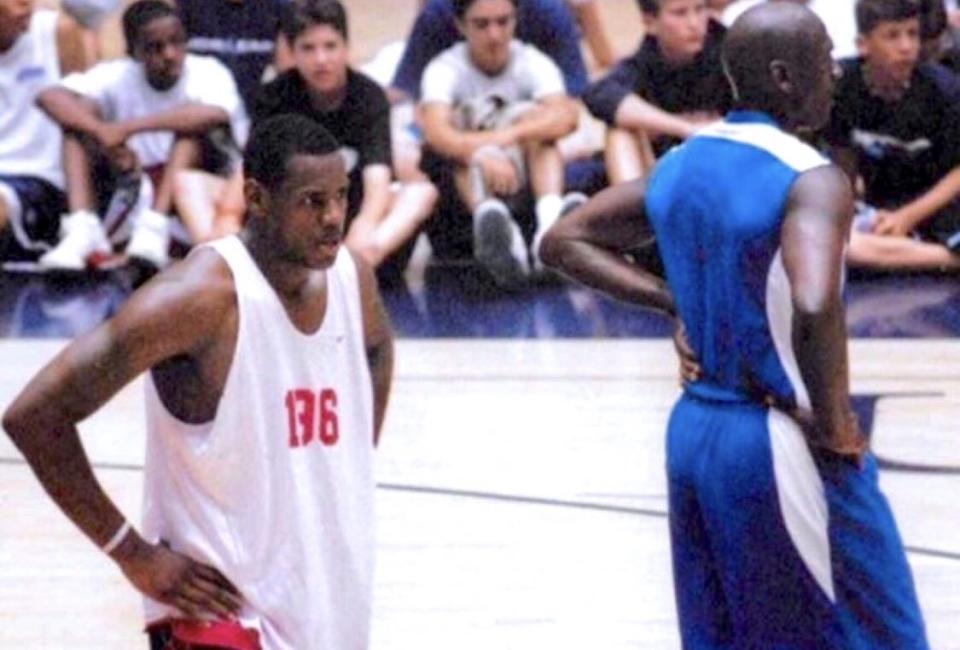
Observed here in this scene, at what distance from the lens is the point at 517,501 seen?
25.6 ft

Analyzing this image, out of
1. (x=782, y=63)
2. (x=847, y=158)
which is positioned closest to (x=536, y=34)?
(x=847, y=158)

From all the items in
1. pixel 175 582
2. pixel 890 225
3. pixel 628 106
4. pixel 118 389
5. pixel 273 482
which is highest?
pixel 118 389

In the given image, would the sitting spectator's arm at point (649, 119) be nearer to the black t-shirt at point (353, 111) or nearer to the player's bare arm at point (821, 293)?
the black t-shirt at point (353, 111)

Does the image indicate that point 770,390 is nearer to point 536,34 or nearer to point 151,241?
point 151,241

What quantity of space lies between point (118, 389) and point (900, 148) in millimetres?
7169

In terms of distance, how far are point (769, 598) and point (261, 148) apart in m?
1.15

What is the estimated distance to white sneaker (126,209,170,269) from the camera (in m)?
11.1

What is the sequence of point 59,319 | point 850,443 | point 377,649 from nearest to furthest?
1. point 850,443
2. point 377,649
3. point 59,319

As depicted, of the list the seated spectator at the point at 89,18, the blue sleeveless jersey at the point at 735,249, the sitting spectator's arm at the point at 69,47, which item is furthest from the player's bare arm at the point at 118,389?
the seated spectator at the point at 89,18

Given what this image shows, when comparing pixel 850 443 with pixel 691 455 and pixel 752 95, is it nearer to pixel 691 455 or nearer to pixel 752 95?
pixel 691 455

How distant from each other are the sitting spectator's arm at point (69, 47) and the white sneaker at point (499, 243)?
2072 millimetres

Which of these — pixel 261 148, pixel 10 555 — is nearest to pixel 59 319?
pixel 10 555

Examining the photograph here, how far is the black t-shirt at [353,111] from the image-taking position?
35.7 ft

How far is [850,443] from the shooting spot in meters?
4.39
